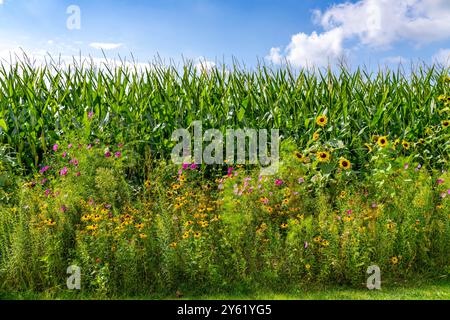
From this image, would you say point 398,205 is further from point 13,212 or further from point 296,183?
point 13,212

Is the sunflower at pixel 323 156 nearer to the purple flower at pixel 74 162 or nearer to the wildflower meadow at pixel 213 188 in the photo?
the wildflower meadow at pixel 213 188

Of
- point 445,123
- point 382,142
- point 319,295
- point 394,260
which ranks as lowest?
point 319,295

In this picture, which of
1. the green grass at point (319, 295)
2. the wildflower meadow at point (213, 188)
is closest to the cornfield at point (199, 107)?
the wildflower meadow at point (213, 188)

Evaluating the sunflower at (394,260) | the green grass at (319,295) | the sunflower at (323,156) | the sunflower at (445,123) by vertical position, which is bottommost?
the green grass at (319,295)

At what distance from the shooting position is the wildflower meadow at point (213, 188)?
15.0 ft

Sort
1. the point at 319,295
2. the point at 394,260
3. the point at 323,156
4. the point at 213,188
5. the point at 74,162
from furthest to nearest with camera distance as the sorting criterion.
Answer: the point at 213,188 < the point at 74,162 < the point at 323,156 < the point at 394,260 < the point at 319,295

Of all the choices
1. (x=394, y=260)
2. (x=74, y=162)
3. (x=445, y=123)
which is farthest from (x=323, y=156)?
(x=74, y=162)

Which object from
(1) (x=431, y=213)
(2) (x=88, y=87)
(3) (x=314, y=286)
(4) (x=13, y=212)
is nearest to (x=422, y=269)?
(1) (x=431, y=213)

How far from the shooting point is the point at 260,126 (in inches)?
271

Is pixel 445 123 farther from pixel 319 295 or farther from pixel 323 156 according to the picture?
pixel 319 295

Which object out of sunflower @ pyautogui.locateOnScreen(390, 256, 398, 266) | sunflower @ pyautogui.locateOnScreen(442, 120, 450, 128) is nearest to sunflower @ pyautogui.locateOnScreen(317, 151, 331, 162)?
sunflower @ pyautogui.locateOnScreen(390, 256, 398, 266)

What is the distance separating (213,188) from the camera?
6.36 m

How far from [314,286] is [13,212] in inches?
121

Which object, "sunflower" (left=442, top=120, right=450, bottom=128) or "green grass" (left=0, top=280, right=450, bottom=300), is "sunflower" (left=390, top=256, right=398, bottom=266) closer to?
"green grass" (left=0, top=280, right=450, bottom=300)
